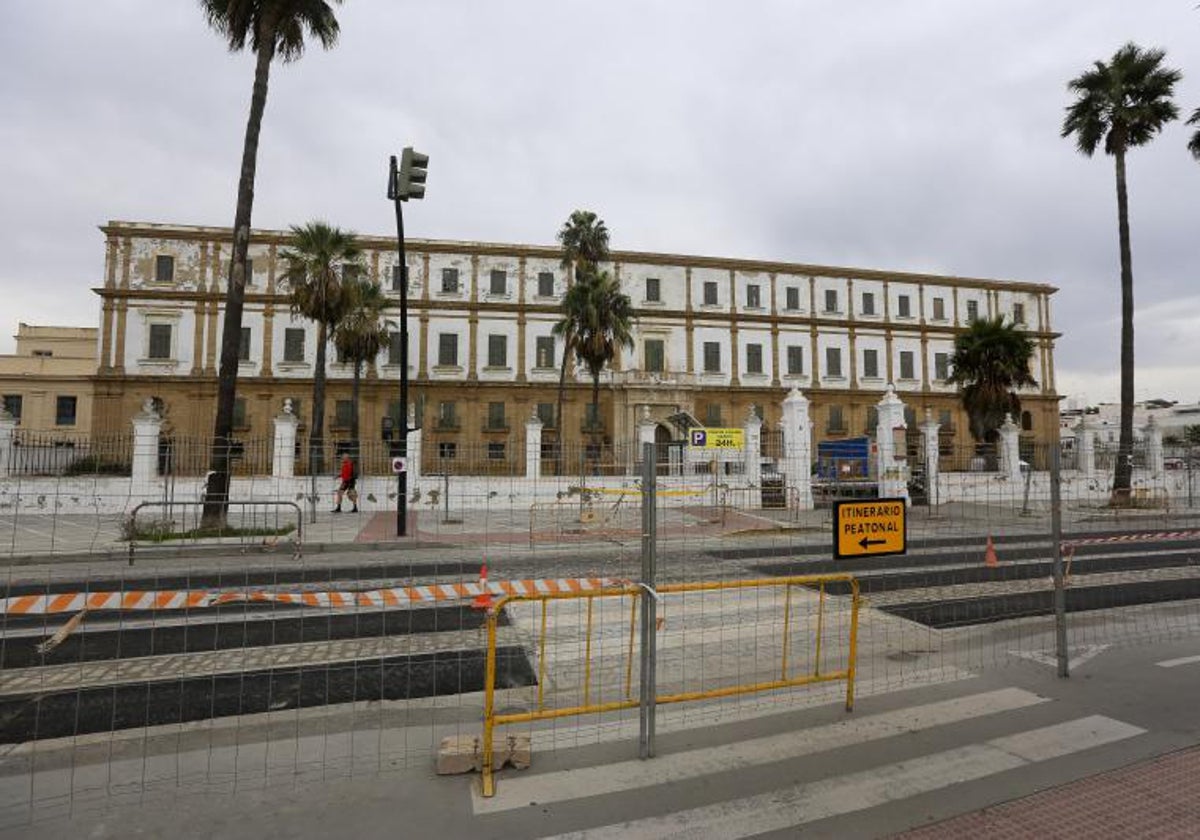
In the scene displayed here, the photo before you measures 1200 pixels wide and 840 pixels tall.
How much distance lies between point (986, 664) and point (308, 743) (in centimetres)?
557

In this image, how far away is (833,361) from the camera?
49500mm

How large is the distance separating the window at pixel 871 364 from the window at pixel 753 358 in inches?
329

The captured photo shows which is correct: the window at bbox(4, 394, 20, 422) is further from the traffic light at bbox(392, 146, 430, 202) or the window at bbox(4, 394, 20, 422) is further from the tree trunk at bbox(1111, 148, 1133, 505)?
the tree trunk at bbox(1111, 148, 1133, 505)

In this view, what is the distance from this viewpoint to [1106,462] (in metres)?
10.4

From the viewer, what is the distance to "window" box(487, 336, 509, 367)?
147ft

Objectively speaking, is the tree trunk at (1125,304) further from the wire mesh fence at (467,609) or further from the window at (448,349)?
the window at (448,349)

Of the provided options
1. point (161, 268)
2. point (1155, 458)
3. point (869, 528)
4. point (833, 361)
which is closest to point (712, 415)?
point (833, 361)

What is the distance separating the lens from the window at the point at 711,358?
4734 centimetres

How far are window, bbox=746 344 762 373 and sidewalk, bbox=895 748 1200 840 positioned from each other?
148 feet

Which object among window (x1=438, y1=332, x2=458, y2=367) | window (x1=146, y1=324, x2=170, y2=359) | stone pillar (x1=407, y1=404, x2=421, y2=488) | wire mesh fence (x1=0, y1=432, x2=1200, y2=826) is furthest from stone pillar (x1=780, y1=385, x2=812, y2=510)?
window (x1=146, y1=324, x2=170, y2=359)

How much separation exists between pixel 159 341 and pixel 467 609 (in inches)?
1659

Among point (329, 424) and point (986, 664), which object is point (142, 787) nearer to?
point (986, 664)

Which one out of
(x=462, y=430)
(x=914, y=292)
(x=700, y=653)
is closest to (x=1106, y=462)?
(x=700, y=653)

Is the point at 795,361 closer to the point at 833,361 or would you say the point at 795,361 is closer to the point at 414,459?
the point at 833,361
